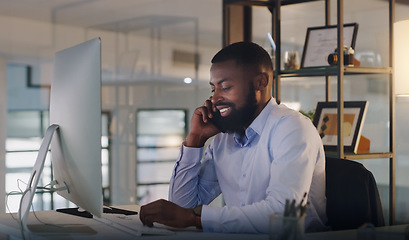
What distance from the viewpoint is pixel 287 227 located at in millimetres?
1271

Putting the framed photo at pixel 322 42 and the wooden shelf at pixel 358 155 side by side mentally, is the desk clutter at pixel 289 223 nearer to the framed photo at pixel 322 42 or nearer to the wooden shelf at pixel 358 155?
the wooden shelf at pixel 358 155

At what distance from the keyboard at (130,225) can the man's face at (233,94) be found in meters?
0.47

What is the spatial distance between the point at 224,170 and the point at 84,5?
7.02ft

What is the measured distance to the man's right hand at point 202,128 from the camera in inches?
83.6

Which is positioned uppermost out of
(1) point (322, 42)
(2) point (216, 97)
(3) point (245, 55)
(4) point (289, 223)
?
(1) point (322, 42)

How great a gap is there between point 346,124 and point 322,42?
0.54 m

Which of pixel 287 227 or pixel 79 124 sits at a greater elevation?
pixel 79 124

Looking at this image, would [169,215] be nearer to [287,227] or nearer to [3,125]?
[287,227]

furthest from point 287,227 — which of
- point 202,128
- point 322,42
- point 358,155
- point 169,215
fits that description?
point 322,42

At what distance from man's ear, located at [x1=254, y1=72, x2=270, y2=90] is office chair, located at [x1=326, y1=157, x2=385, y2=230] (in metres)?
0.36

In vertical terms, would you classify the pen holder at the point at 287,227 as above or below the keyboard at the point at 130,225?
above

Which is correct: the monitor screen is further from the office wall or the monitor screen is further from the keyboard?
the office wall

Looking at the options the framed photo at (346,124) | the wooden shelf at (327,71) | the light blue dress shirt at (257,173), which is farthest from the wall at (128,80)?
the light blue dress shirt at (257,173)

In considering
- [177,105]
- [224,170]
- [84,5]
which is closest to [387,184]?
[177,105]
